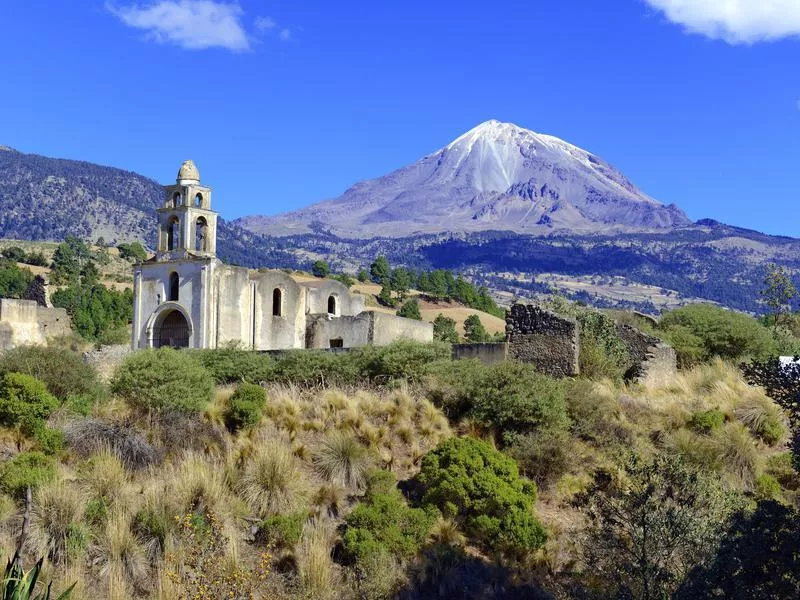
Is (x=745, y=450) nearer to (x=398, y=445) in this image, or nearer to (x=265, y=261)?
(x=398, y=445)

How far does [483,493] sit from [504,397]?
10.4 feet

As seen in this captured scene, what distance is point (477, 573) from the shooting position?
51.2 ft

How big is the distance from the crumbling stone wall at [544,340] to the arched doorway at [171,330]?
1856 cm

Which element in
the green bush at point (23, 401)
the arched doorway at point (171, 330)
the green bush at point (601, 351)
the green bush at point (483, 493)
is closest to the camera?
the green bush at point (483, 493)

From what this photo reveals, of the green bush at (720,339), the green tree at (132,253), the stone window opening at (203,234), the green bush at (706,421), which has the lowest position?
the green bush at (706,421)

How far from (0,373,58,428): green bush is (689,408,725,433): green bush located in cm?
1178

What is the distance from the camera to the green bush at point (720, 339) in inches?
1045

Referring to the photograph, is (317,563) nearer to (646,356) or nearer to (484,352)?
(484,352)

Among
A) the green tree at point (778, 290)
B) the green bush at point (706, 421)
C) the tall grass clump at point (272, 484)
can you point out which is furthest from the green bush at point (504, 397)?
the green tree at point (778, 290)

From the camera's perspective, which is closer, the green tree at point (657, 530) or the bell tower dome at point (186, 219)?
the green tree at point (657, 530)

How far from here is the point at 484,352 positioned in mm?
24047

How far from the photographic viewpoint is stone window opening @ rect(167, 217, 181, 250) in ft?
131

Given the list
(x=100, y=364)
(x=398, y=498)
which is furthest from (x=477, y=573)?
(x=100, y=364)

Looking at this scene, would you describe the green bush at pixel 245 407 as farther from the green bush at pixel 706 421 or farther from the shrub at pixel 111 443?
the green bush at pixel 706 421
